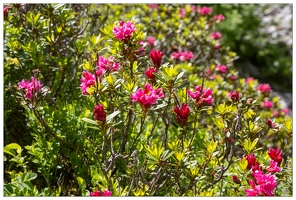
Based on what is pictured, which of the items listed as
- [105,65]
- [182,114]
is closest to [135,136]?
[105,65]

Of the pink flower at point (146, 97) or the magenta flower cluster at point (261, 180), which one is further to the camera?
the pink flower at point (146, 97)

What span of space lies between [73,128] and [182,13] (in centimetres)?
259

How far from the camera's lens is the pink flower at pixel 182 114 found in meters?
2.08

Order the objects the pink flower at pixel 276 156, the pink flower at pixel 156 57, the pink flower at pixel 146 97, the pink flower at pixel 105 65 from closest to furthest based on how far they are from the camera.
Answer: the pink flower at pixel 146 97
the pink flower at pixel 276 156
the pink flower at pixel 156 57
the pink flower at pixel 105 65

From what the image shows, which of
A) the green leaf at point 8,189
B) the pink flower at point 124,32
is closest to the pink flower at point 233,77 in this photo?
the pink flower at point 124,32

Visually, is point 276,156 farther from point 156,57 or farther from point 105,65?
point 105,65

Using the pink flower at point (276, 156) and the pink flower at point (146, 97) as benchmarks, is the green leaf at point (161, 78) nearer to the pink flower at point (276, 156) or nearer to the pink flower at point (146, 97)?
the pink flower at point (146, 97)

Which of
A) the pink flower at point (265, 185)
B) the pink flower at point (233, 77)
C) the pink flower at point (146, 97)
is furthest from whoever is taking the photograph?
the pink flower at point (233, 77)

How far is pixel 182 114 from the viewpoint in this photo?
2.09 m

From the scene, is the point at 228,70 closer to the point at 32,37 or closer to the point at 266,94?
the point at 266,94

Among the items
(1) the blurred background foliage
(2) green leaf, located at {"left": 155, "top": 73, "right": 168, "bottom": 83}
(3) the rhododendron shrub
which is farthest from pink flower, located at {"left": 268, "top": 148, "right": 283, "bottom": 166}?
(1) the blurred background foliage

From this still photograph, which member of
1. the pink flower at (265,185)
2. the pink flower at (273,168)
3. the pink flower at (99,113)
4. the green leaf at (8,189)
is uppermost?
the pink flower at (99,113)

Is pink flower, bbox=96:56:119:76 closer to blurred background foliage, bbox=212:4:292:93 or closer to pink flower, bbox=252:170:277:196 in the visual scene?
pink flower, bbox=252:170:277:196

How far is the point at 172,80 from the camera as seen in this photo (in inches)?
82.7
